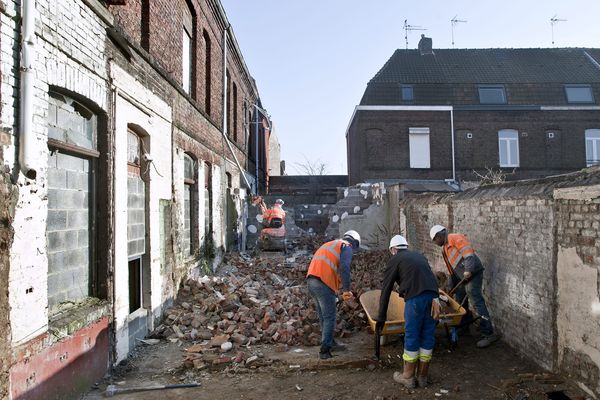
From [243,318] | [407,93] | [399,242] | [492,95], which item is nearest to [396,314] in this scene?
[399,242]

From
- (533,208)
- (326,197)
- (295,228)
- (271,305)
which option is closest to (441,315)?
(533,208)

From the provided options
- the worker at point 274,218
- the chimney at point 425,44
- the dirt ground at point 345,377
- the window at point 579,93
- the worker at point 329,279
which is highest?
the chimney at point 425,44

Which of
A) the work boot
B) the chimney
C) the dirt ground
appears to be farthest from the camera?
the chimney

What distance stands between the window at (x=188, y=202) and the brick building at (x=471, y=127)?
15.3 meters

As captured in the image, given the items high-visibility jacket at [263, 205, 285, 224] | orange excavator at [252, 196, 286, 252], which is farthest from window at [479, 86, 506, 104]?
orange excavator at [252, 196, 286, 252]

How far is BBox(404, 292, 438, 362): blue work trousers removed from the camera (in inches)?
208

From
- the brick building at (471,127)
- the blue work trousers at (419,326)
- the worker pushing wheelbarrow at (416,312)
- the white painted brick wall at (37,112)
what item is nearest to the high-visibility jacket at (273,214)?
the worker pushing wheelbarrow at (416,312)

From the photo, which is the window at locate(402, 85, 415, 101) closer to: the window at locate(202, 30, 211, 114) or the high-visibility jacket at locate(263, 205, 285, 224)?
the high-visibility jacket at locate(263, 205, 285, 224)

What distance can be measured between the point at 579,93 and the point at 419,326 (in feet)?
84.1

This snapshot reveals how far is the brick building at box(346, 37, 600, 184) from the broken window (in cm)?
1990

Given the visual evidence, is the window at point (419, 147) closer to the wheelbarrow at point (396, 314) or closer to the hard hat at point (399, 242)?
the wheelbarrow at point (396, 314)

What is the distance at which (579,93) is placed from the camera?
82.8ft

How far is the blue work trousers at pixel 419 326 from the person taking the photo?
5.28 m

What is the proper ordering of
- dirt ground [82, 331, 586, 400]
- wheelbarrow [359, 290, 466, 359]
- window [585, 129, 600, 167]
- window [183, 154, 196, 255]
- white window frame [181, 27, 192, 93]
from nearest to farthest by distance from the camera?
dirt ground [82, 331, 586, 400] → wheelbarrow [359, 290, 466, 359] → window [183, 154, 196, 255] → white window frame [181, 27, 192, 93] → window [585, 129, 600, 167]
